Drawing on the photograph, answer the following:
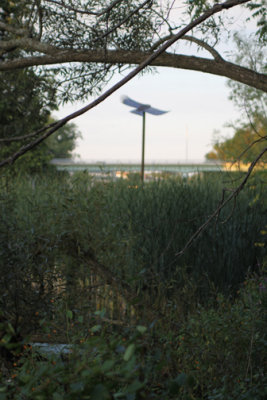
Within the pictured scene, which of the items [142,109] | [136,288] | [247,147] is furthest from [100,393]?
[142,109]

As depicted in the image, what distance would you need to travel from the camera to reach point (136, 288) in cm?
530

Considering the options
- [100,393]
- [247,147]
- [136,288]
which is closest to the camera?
[100,393]

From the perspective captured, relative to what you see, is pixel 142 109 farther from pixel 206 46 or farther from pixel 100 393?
pixel 100 393

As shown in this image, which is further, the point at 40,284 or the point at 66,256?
the point at 66,256

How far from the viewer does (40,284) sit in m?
4.51

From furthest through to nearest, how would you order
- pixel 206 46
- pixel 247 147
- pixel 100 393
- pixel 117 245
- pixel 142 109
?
pixel 142 109 < pixel 206 46 < pixel 117 245 < pixel 247 147 < pixel 100 393

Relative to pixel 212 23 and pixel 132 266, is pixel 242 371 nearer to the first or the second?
pixel 132 266

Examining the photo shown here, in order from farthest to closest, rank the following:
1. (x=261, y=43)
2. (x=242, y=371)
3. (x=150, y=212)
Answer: (x=150, y=212) → (x=261, y=43) → (x=242, y=371)

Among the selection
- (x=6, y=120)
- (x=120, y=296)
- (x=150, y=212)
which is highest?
(x=6, y=120)

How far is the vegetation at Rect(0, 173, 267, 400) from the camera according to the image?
9.12 ft

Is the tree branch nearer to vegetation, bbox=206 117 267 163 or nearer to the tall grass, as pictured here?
vegetation, bbox=206 117 267 163

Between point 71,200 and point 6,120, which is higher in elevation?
point 6,120

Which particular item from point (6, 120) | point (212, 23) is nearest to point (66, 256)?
point (212, 23)

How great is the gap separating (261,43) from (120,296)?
10.7 feet
